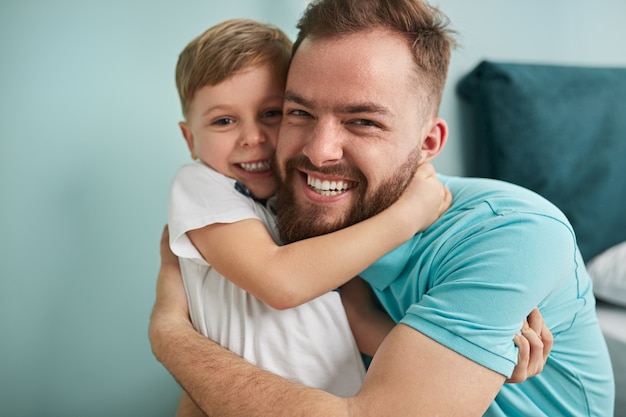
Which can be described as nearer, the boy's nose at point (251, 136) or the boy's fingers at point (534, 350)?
the boy's fingers at point (534, 350)

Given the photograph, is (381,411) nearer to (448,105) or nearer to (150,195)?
(150,195)

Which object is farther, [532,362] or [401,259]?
[401,259]

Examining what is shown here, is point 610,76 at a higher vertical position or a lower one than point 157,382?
higher

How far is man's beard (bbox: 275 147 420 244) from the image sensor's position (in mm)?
1279

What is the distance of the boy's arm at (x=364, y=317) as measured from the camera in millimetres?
1288

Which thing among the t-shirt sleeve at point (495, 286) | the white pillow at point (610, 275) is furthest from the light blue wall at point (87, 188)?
the white pillow at point (610, 275)

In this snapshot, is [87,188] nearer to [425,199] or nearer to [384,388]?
[425,199]

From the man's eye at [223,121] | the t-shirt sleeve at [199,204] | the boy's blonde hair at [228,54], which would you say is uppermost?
the boy's blonde hair at [228,54]

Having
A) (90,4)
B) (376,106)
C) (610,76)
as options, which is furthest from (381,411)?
(610,76)

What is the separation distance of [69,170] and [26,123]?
0.17m

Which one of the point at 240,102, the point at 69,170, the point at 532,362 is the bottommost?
the point at 532,362

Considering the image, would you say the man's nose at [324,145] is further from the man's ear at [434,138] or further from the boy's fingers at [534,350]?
the boy's fingers at [534,350]

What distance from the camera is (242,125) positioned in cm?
138

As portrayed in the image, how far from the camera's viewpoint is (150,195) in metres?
1.77
